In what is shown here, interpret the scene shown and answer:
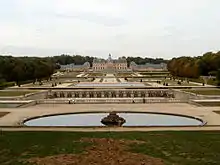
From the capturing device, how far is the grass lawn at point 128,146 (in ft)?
34.9

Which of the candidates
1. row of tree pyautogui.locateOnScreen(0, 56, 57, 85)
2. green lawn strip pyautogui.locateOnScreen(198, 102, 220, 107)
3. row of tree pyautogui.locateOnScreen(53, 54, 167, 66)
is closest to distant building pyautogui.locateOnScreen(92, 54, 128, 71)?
row of tree pyautogui.locateOnScreen(53, 54, 167, 66)

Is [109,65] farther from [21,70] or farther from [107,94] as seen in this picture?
[107,94]

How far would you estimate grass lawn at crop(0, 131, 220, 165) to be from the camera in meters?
10.6

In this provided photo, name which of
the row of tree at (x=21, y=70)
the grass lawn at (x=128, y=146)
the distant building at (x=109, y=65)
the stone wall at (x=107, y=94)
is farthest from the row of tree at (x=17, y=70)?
the distant building at (x=109, y=65)

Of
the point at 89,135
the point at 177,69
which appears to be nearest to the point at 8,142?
the point at 89,135

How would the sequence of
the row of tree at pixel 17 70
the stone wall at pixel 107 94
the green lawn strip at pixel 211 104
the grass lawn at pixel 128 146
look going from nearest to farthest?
the grass lawn at pixel 128 146
the green lawn strip at pixel 211 104
the stone wall at pixel 107 94
the row of tree at pixel 17 70

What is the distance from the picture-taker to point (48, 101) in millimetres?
29547

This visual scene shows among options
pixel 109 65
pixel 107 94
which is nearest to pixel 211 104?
pixel 107 94

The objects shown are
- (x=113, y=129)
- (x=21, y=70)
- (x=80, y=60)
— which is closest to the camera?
(x=113, y=129)

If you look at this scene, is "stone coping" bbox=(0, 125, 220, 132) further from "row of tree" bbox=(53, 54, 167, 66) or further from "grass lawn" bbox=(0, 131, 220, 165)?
"row of tree" bbox=(53, 54, 167, 66)

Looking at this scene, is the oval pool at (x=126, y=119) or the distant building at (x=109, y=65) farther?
the distant building at (x=109, y=65)

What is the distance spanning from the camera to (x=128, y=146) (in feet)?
39.4

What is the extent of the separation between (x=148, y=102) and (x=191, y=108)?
4.73m

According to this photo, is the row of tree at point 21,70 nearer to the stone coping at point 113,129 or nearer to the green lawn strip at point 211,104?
the green lawn strip at point 211,104
